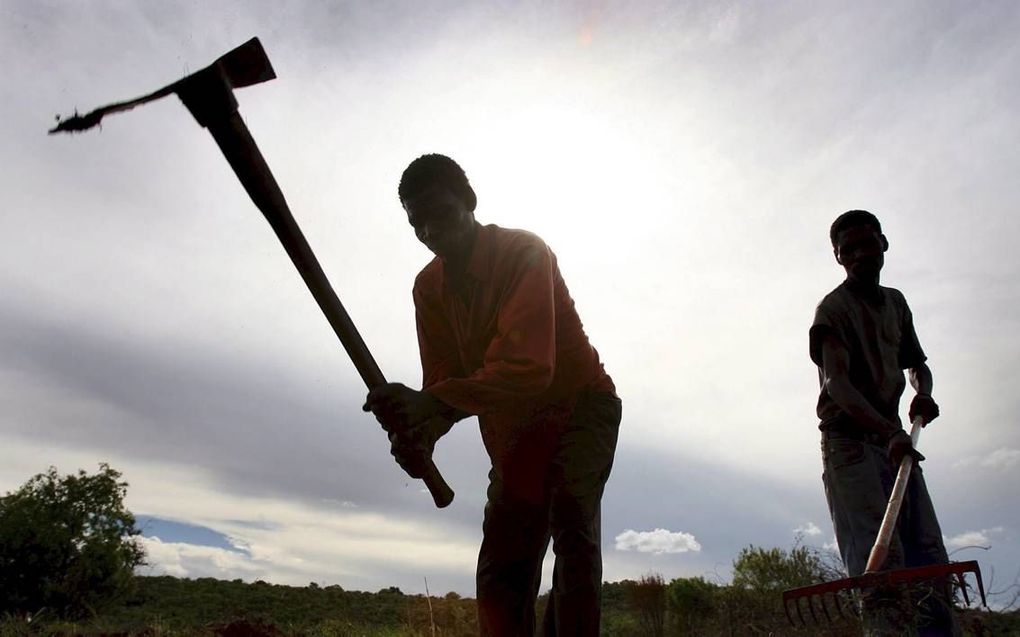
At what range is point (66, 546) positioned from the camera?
28688mm

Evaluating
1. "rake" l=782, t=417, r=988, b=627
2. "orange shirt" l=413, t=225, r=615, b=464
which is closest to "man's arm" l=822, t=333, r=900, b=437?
"rake" l=782, t=417, r=988, b=627

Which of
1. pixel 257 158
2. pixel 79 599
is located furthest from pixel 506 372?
pixel 79 599

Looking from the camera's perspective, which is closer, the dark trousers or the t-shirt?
the dark trousers

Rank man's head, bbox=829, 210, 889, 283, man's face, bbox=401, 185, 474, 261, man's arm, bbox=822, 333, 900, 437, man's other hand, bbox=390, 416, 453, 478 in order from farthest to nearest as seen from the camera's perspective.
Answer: man's head, bbox=829, 210, 889, 283 → man's arm, bbox=822, 333, 900, 437 → man's face, bbox=401, 185, 474, 261 → man's other hand, bbox=390, 416, 453, 478

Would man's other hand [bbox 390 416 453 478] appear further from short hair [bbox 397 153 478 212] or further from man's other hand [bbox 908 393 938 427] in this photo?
man's other hand [bbox 908 393 938 427]

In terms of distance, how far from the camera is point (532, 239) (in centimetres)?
261

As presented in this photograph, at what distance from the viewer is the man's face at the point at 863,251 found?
4.02m

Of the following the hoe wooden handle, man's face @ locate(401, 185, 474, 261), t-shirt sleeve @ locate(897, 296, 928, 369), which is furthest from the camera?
t-shirt sleeve @ locate(897, 296, 928, 369)

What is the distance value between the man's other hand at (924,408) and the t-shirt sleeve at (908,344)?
9.9 inches

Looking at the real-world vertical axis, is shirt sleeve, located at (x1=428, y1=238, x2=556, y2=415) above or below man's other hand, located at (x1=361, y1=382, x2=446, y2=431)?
above

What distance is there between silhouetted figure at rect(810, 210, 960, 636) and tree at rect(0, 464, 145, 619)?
30.8 metres

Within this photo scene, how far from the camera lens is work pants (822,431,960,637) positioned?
10.7 feet

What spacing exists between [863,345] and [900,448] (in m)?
0.62

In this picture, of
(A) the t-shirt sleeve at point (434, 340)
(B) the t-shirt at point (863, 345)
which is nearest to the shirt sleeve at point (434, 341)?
(A) the t-shirt sleeve at point (434, 340)
